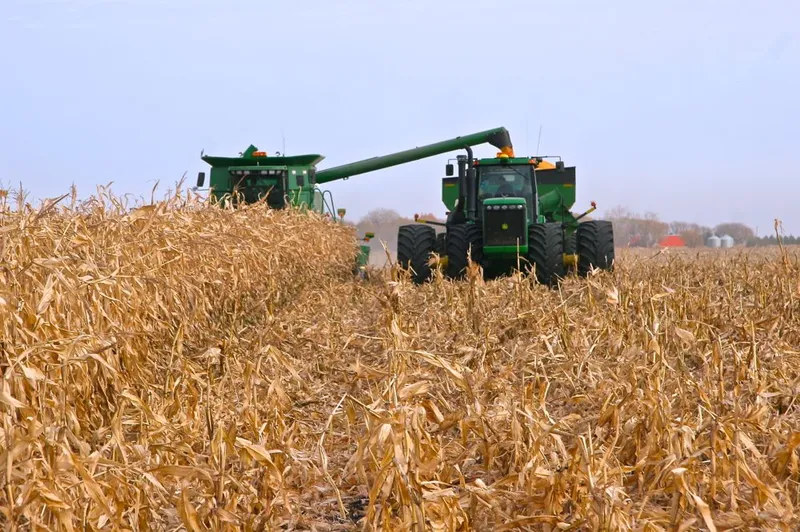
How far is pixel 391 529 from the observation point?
3.01 metres

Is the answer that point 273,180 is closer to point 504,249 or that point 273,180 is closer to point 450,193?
point 450,193

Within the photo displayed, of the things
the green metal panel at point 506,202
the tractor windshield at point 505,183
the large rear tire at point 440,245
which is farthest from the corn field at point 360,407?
the tractor windshield at point 505,183

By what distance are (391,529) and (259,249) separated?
6.16 m

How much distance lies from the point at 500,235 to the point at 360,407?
20.9ft

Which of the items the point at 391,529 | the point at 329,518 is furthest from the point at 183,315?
the point at 391,529

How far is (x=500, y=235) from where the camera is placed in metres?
10.8

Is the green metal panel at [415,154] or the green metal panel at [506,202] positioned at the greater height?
the green metal panel at [415,154]

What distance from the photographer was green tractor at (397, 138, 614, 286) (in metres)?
10.8

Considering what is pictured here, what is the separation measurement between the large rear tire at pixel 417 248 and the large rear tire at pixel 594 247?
1.95 metres

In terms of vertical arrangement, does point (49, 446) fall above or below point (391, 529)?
above

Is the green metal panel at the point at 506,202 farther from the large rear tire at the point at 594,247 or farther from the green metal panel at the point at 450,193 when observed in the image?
the green metal panel at the point at 450,193

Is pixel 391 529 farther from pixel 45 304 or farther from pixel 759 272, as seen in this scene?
pixel 759 272

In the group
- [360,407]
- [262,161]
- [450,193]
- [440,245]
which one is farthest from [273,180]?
[360,407]

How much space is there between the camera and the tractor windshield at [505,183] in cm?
1184
